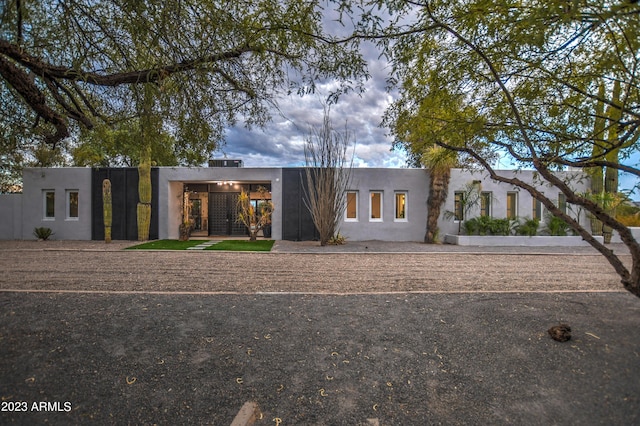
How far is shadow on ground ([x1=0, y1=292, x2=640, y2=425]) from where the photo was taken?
2305 mm

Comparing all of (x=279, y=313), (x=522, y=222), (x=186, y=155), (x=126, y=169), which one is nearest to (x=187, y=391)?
(x=279, y=313)

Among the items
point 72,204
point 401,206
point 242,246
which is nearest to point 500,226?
point 401,206

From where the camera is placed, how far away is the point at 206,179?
528 inches

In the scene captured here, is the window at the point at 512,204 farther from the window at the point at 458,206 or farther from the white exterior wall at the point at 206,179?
the white exterior wall at the point at 206,179

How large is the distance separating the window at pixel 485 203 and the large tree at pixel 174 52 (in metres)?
12.6

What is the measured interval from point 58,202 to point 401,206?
49.5 feet

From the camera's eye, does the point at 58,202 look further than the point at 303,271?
Yes

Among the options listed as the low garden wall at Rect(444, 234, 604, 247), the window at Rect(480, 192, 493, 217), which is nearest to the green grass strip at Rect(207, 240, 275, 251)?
the low garden wall at Rect(444, 234, 604, 247)

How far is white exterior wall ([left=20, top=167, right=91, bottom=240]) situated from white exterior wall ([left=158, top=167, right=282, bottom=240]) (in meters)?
3.09

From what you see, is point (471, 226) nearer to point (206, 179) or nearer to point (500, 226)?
point (500, 226)

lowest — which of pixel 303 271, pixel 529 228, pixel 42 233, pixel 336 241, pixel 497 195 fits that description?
pixel 303 271

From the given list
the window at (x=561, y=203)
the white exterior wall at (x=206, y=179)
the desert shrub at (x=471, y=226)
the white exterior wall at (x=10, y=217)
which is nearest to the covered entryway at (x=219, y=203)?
the white exterior wall at (x=206, y=179)

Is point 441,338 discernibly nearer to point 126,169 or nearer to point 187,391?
point 187,391

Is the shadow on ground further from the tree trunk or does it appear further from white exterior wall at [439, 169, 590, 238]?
white exterior wall at [439, 169, 590, 238]
